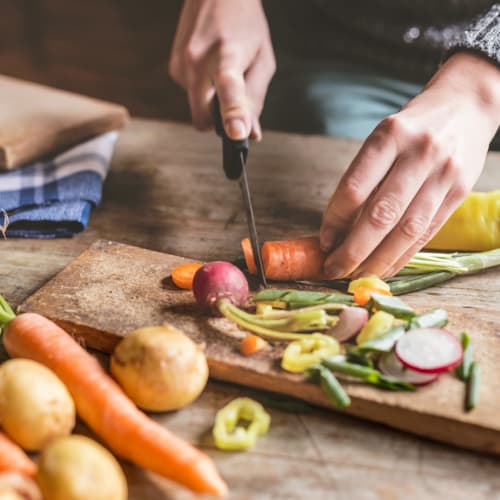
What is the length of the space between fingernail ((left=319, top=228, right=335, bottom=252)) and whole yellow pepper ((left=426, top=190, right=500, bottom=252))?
0.40 metres

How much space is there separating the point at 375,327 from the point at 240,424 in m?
0.34

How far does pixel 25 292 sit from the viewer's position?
1.79 metres

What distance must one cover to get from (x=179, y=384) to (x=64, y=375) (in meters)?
0.24

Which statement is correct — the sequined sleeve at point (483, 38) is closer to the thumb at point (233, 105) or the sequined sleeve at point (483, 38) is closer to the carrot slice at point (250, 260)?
the thumb at point (233, 105)

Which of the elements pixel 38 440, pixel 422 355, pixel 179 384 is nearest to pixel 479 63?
pixel 422 355

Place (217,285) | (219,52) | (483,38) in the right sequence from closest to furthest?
(217,285) < (483,38) < (219,52)

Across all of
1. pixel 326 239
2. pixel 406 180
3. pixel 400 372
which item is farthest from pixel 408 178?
pixel 400 372

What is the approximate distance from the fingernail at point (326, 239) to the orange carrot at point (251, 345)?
1.35 ft

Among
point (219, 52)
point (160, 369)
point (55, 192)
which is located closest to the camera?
point (160, 369)

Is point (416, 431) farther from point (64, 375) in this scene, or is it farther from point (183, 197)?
point (183, 197)

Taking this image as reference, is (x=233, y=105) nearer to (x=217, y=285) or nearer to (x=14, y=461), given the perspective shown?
(x=217, y=285)

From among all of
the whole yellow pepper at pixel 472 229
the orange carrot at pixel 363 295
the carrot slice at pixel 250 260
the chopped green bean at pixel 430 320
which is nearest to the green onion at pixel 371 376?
the chopped green bean at pixel 430 320

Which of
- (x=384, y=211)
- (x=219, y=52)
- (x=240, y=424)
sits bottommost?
(x=240, y=424)

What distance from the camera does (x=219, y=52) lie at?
2.04 m
